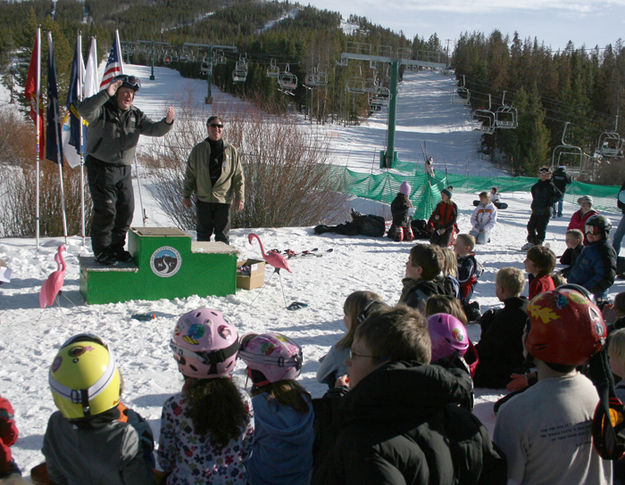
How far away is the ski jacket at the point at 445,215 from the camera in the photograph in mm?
9562

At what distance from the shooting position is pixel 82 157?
8.36 meters

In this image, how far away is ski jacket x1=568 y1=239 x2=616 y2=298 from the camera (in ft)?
19.9

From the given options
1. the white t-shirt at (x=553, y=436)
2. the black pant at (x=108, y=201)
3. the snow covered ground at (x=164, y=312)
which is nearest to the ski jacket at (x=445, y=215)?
the snow covered ground at (x=164, y=312)

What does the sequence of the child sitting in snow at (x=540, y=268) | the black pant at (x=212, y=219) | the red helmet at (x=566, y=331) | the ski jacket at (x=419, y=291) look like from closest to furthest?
the red helmet at (x=566, y=331) < the ski jacket at (x=419, y=291) < the child sitting in snow at (x=540, y=268) < the black pant at (x=212, y=219)

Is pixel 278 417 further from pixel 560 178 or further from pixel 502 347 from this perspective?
pixel 560 178

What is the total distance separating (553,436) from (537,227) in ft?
30.7

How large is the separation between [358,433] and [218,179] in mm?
5557

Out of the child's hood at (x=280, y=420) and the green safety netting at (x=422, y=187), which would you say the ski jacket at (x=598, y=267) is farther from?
the green safety netting at (x=422, y=187)

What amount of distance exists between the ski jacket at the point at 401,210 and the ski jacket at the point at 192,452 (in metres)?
8.85

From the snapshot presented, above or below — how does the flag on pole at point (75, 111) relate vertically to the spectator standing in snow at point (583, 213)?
above

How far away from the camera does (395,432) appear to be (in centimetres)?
178

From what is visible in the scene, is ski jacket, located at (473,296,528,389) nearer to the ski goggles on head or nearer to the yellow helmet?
the yellow helmet

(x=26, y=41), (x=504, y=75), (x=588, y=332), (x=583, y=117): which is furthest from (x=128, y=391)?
(x=504, y=75)

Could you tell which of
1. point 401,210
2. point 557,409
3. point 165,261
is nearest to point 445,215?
point 401,210
